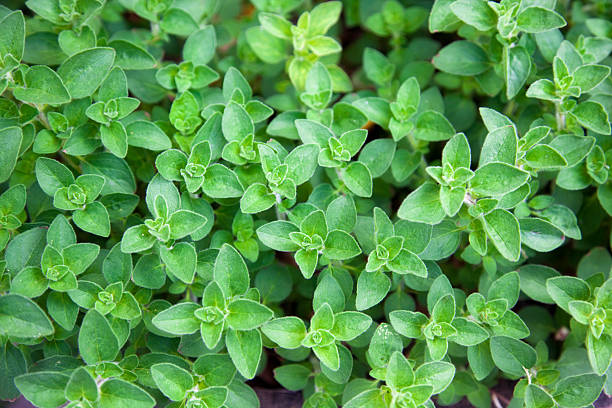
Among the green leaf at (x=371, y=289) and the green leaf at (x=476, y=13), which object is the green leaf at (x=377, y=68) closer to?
the green leaf at (x=476, y=13)

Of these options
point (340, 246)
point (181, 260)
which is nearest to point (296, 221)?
point (340, 246)

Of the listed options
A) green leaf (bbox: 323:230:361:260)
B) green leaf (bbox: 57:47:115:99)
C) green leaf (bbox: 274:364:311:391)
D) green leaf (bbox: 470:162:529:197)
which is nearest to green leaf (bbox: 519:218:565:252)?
green leaf (bbox: 470:162:529:197)

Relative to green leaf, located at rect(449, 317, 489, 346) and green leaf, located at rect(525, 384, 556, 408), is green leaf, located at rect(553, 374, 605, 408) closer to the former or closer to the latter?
green leaf, located at rect(525, 384, 556, 408)

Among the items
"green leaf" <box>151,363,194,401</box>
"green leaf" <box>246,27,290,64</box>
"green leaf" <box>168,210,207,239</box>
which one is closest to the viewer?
"green leaf" <box>151,363,194,401</box>

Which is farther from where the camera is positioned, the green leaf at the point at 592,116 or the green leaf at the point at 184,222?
the green leaf at the point at 592,116

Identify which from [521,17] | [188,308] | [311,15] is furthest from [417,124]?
[188,308]

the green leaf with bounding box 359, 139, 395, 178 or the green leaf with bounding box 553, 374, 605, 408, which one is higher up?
the green leaf with bounding box 359, 139, 395, 178

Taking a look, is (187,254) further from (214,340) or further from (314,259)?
(314,259)

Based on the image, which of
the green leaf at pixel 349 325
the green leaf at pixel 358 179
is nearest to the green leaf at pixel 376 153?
the green leaf at pixel 358 179
